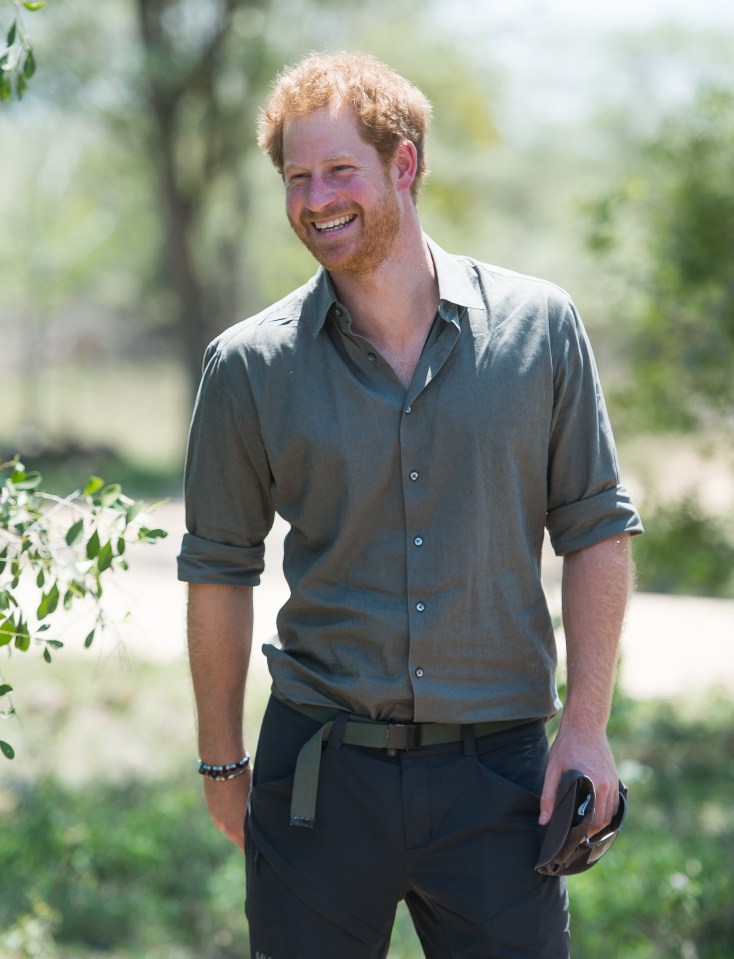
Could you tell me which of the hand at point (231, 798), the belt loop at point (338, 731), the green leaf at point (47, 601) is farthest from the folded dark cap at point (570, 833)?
the green leaf at point (47, 601)

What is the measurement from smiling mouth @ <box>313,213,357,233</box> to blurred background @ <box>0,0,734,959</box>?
0.66 m

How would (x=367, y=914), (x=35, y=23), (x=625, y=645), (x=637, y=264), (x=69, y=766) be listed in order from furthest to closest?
(x=35, y=23) < (x=625, y=645) < (x=637, y=264) < (x=69, y=766) < (x=367, y=914)

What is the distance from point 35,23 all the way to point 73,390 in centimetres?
1136

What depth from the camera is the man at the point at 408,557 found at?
214cm

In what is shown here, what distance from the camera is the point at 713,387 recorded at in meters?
5.49

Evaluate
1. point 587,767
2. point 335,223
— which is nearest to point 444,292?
point 335,223

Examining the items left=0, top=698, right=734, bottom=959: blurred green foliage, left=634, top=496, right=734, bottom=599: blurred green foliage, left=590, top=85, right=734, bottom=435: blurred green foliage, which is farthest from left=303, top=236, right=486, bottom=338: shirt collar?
left=634, top=496, right=734, bottom=599: blurred green foliage

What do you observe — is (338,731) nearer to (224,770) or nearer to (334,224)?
(224,770)

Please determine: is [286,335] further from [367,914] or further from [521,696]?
[367,914]

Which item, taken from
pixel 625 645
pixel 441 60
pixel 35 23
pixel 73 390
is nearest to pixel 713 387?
pixel 625 645

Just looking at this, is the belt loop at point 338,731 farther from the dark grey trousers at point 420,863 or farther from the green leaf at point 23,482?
the green leaf at point 23,482

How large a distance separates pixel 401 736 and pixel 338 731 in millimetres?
113

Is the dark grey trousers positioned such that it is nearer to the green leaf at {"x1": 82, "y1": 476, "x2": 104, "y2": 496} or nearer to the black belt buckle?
the black belt buckle

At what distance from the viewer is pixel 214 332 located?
19891mm
